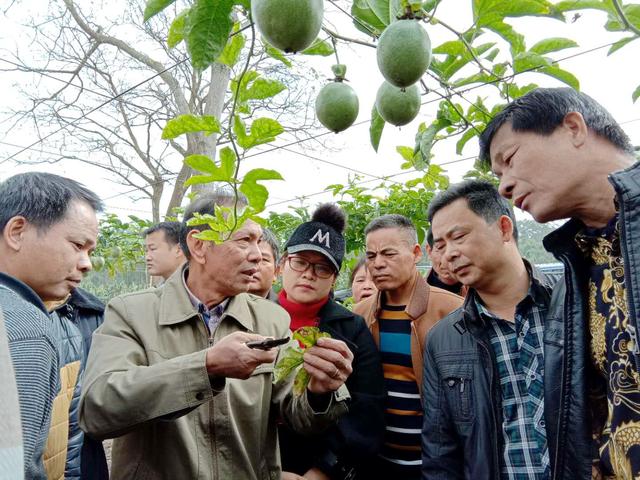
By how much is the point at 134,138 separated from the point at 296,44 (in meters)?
11.2

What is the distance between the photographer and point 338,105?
1.08 m

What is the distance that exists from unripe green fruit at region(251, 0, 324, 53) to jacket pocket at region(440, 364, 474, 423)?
1.39 m

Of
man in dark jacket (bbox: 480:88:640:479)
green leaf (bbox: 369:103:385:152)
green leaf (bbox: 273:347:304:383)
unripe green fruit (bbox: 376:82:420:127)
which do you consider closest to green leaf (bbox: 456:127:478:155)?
man in dark jacket (bbox: 480:88:640:479)

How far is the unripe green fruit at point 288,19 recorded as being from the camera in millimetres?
750

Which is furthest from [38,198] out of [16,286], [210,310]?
[210,310]

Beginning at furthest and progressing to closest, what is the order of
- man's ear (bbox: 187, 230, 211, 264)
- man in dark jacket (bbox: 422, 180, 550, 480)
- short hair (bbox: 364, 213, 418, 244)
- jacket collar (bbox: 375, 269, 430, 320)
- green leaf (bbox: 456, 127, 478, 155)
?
short hair (bbox: 364, 213, 418, 244) → jacket collar (bbox: 375, 269, 430, 320) → man's ear (bbox: 187, 230, 211, 264) → man in dark jacket (bbox: 422, 180, 550, 480) → green leaf (bbox: 456, 127, 478, 155)

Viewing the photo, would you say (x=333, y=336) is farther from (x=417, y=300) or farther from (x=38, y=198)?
(x=38, y=198)

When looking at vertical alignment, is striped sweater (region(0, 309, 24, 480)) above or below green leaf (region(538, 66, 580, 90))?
below

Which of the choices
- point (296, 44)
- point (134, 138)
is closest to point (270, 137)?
point (296, 44)

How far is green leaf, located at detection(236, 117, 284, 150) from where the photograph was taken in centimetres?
98

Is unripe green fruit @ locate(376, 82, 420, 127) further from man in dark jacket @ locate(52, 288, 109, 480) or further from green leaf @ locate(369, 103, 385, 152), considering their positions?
man in dark jacket @ locate(52, 288, 109, 480)

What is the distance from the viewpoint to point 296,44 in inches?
31.2

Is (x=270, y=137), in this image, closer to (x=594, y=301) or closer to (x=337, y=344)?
(x=337, y=344)

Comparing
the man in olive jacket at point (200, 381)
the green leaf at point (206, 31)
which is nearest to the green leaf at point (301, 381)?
the man in olive jacket at point (200, 381)
